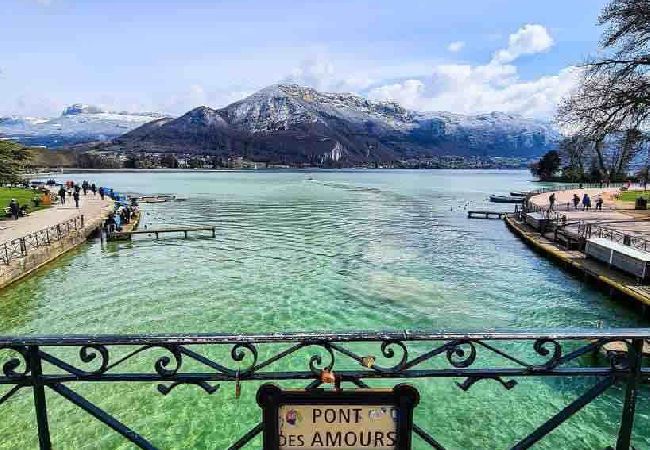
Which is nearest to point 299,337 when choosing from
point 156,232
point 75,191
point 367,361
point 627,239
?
point 367,361

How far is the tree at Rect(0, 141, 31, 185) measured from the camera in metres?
40.3

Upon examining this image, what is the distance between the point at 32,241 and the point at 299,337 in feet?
107

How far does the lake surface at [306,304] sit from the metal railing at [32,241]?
165cm

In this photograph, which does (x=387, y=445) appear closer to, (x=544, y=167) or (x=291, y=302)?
(x=291, y=302)

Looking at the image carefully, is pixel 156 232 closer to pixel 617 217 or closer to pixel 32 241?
pixel 32 241

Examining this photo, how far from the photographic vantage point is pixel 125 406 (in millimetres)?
12312

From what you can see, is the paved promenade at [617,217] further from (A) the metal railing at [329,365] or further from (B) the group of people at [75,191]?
(B) the group of people at [75,191]

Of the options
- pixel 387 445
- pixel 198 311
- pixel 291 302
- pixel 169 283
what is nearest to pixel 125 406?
pixel 198 311

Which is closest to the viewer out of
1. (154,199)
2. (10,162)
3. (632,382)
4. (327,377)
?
(327,377)

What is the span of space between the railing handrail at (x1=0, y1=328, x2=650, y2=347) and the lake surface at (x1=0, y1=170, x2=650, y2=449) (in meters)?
9.09

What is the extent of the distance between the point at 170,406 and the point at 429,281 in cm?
1701

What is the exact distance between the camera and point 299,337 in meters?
2.82

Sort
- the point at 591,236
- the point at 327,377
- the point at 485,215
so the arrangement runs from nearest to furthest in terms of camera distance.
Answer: the point at 327,377
the point at 591,236
the point at 485,215

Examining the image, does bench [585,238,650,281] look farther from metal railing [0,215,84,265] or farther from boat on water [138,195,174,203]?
boat on water [138,195,174,203]
